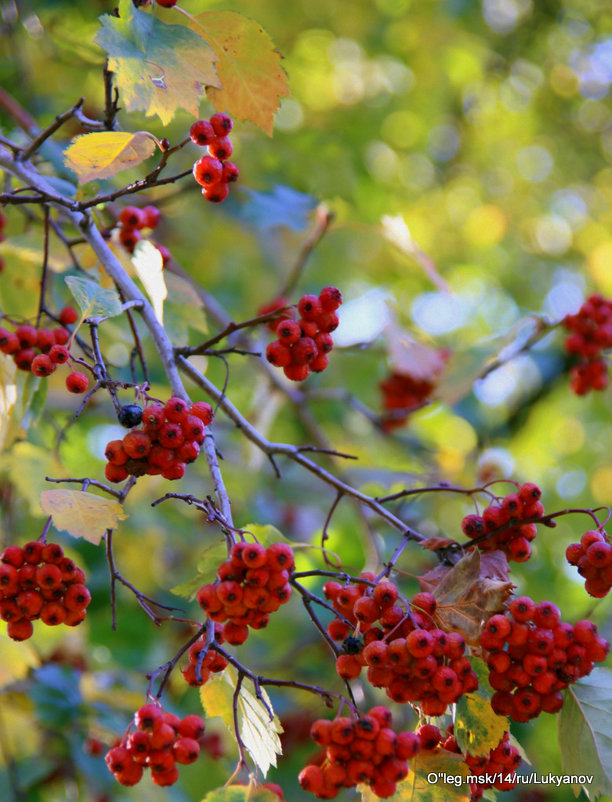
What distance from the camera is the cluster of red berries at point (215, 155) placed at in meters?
1.65

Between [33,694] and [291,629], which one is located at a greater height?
[33,694]

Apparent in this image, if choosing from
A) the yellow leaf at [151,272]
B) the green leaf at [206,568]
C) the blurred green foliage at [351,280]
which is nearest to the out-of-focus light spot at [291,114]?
the blurred green foliage at [351,280]

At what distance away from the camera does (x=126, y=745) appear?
1.60 metres

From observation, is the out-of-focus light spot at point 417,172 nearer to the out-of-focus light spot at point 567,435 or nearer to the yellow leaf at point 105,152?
the out-of-focus light spot at point 567,435

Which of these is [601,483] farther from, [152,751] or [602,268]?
[152,751]

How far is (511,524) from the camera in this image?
1.74m

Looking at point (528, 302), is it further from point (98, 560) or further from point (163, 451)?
point (163, 451)

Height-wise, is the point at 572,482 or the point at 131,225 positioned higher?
the point at 131,225

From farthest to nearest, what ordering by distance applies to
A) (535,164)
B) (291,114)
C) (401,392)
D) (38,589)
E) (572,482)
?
(535,164) → (572,482) → (291,114) → (401,392) → (38,589)

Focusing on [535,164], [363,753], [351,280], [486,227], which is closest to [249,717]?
[363,753]

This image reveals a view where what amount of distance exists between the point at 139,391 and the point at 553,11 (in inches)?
197

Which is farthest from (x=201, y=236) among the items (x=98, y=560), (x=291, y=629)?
(x=291, y=629)

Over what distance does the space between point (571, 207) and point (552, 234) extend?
280 mm

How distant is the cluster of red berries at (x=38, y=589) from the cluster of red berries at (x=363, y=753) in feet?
1.82
